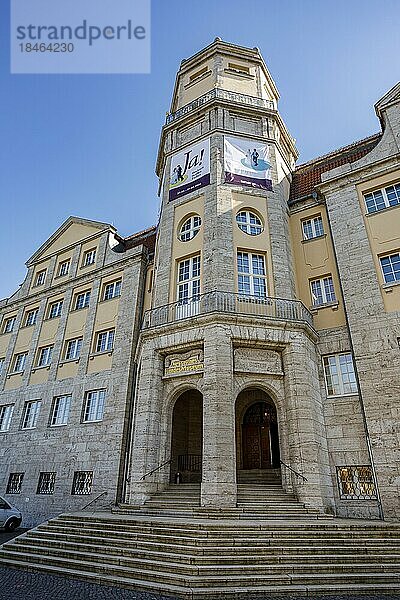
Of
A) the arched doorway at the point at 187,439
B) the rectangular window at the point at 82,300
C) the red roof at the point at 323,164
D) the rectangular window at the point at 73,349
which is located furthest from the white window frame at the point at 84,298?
the red roof at the point at 323,164

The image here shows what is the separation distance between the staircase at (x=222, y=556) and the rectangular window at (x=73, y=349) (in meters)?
11.2

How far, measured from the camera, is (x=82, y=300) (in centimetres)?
2334

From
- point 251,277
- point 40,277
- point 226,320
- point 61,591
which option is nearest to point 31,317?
point 40,277

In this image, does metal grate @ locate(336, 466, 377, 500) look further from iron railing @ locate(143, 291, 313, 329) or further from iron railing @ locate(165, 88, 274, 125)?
iron railing @ locate(165, 88, 274, 125)

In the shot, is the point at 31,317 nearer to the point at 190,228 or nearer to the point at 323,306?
the point at 190,228

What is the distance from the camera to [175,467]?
54.6ft

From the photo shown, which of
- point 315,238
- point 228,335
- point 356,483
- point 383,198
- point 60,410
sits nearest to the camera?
point 356,483

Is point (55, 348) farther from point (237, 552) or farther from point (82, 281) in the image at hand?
point (237, 552)

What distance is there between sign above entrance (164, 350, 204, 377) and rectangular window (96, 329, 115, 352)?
6.18 m

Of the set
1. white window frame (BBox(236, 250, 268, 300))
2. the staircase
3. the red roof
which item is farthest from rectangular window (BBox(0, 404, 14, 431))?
the red roof

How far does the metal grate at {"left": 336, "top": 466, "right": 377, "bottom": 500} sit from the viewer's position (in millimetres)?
12977

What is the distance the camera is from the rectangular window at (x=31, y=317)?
2533 cm

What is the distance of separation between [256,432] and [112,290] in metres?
11.3

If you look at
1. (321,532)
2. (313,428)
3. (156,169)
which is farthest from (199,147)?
(321,532)
